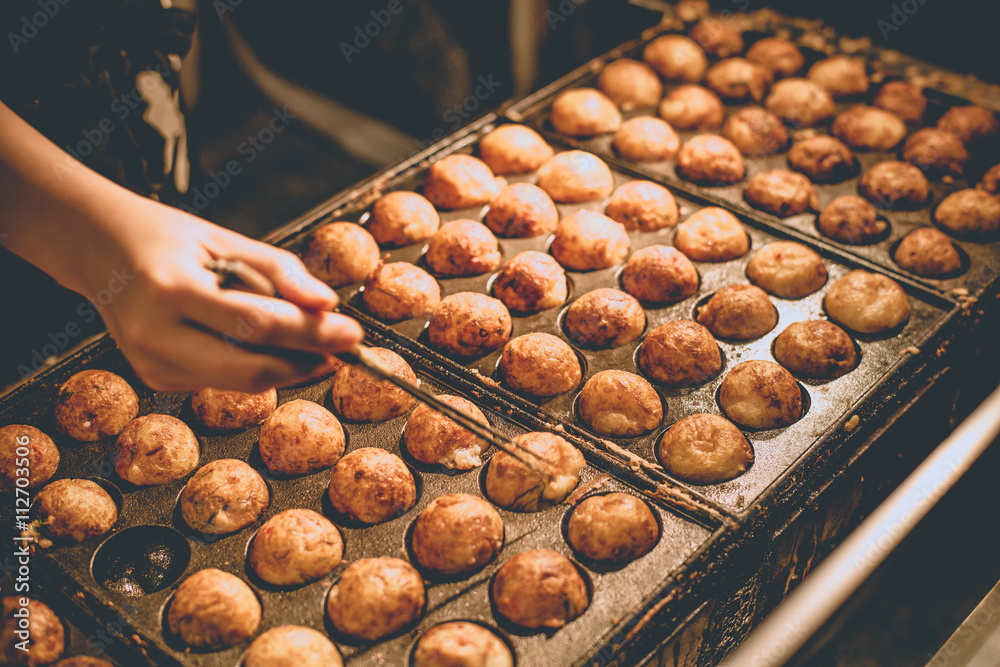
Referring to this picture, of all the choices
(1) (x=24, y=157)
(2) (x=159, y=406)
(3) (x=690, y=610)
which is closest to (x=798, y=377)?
(3) (x=690, y=610)

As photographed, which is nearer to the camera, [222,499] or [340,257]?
[222,499]

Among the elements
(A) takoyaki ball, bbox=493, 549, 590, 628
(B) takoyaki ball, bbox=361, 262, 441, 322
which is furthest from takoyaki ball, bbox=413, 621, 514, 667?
(B) takoyaki ball, bbox=361, 262, 441, 322

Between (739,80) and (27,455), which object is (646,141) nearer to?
A: (739,80)

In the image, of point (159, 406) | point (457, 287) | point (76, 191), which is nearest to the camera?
point (76, 191)

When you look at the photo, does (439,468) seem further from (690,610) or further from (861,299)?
(861,299)

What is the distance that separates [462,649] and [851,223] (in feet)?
7.28

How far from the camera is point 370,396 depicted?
2.43 meters

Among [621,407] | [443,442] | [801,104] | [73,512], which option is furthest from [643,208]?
[73,512]

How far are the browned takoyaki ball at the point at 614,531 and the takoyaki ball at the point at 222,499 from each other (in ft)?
2.98

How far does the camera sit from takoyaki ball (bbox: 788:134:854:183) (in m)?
3.27

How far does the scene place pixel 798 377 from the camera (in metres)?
2.53

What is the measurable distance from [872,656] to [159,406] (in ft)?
8.58

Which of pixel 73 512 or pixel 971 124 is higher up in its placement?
pixel 971 124

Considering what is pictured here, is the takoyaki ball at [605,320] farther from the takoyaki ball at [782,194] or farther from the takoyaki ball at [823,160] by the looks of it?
the takoyaki ball at [823,160]
